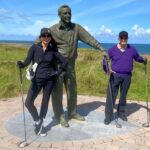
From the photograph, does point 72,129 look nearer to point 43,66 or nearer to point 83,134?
point 83,134

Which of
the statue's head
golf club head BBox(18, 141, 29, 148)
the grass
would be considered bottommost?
golf club head BBox(18, 141, 29, 148)

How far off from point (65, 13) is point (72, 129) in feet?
7.56

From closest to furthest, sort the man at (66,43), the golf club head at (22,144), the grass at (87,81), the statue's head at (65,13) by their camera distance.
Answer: the golf club head at (22,144), the statue's head at (65,13), the man at (66,43), the grass at (87,81)

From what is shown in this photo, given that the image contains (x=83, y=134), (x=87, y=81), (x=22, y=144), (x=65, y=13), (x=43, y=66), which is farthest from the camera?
(x=87, y=81)

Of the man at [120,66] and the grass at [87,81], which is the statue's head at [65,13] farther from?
the grass at [87,81]

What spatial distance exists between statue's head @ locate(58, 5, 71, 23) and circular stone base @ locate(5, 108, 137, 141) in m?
2.15

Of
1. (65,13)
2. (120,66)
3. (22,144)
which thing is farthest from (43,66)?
(120,66)

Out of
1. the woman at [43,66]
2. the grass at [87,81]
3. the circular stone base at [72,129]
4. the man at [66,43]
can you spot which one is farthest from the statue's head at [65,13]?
the grass at [87,81]

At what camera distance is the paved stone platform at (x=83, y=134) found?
6.82m

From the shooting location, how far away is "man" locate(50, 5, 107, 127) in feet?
25.3

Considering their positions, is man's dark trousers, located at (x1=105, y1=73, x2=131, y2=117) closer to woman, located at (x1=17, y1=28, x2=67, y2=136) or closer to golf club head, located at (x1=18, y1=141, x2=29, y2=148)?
woman, located at (x1=17, y1=28, x2=67, y2=136)

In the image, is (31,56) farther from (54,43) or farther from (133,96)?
(133,96)

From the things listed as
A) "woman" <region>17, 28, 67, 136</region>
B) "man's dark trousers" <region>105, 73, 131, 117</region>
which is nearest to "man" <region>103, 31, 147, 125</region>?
"man's dark trousers" <region>105, 73, 131, 117</region>

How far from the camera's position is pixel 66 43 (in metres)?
7.73
